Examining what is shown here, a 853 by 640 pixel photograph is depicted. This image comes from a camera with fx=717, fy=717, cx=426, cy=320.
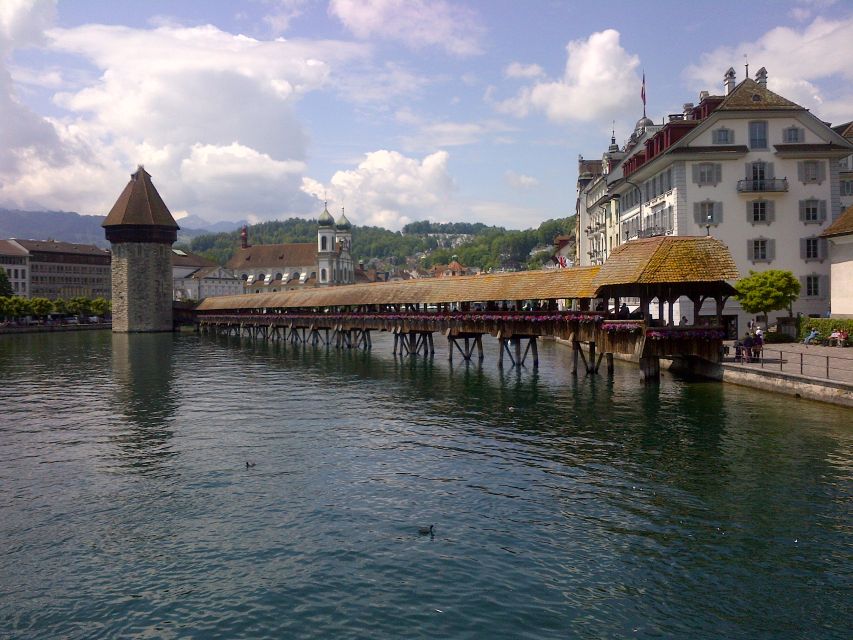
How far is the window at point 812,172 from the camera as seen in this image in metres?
42.5

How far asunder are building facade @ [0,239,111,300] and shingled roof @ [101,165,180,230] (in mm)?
38950

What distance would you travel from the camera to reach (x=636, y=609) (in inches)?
405

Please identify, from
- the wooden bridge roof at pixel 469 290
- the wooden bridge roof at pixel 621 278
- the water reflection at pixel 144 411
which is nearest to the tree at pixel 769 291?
the wooden bridge roof at pixel 621 278

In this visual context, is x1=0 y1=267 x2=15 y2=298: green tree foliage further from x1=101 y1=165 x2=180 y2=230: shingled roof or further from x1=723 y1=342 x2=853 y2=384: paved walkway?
x1=723 y1=342 x2=853 y2=384: paved walkway

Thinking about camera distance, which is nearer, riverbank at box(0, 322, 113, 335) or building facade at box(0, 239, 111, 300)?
riverbank at box(0, 322, 113, 335)

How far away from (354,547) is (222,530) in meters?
2.77

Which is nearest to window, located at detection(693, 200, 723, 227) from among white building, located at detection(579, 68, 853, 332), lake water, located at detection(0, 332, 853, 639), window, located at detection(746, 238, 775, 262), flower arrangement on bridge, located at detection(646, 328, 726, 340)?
white building, located at detection(579, 68, 853, 332)

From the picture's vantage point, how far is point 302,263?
519 feet

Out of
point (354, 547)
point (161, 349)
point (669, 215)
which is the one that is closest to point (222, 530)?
point (354, 547)

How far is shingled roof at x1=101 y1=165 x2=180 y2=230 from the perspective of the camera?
95625mm

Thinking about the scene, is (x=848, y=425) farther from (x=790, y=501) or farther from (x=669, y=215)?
(x=669, y=215)

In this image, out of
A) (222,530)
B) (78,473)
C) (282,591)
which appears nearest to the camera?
(282,591)

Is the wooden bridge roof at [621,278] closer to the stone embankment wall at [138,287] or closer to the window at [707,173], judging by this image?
the window at [707,173]

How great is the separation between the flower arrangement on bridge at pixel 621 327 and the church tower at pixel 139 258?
78386 millimetres
